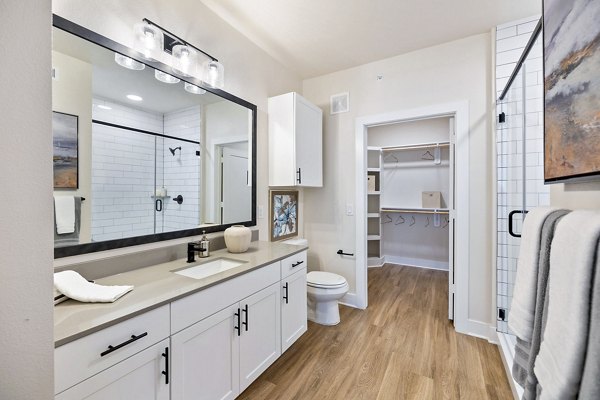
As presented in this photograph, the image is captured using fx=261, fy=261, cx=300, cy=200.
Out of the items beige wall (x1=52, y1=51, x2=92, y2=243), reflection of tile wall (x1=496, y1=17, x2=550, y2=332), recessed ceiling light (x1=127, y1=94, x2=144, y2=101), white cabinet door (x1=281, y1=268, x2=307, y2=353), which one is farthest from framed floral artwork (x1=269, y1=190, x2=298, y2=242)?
reflection of tile wall (x1=496, y1=17, x2=550, y2=332)

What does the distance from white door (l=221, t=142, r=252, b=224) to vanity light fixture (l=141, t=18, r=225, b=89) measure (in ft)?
1.68

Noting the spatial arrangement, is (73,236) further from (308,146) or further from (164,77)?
(308,146)

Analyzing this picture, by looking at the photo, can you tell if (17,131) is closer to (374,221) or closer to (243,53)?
(243,53)

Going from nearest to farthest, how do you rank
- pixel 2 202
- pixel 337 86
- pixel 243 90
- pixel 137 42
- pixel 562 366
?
pixel 2 202 < pixel 562 366 < pixel 137 42 < pixel 243 90 < pixel 337 86

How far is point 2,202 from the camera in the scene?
1.49 feet

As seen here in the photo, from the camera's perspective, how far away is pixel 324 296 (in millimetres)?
2398

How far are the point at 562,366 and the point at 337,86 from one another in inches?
113

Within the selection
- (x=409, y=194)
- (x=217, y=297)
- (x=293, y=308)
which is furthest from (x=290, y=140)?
(x=409, y=194)

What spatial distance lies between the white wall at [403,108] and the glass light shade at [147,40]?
6.09 ft

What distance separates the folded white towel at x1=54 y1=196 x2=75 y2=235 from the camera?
1175 mm

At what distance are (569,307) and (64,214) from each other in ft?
6.02

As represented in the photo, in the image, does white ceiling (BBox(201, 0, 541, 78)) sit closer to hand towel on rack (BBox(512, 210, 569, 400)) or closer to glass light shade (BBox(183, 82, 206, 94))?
glass light shade (BBox(183, 82, 206, 94))

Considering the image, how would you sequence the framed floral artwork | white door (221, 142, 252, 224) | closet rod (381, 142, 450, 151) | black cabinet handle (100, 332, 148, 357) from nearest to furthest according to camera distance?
black cabinet handle (100, 332, 148, 357) → white door (221, 142, 252, 224) → the framed floral artwork → closet rod (381, 142, 450, 151)

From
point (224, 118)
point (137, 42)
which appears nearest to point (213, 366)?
point (224, 118)
